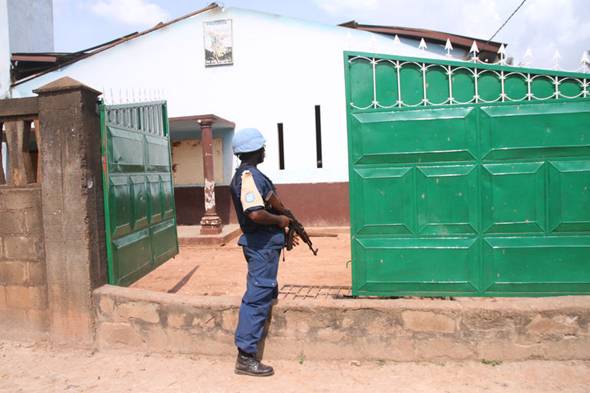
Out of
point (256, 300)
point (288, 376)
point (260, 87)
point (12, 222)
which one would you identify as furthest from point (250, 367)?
point (260, 87)

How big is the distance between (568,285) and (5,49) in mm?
14462

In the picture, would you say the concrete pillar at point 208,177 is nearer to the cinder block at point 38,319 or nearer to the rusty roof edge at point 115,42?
the rusty roof edge at point 115,42

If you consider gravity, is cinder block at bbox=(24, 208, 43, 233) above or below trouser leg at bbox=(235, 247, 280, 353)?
above

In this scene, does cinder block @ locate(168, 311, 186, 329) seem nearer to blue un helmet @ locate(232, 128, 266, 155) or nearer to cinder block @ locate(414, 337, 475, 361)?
blue un helmet @ locate(232, 128, 266, 155)

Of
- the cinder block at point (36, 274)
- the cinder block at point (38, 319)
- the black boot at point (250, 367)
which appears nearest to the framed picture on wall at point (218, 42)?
the cinder block at point (36, 274)

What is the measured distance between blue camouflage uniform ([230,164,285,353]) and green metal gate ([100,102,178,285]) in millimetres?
1366

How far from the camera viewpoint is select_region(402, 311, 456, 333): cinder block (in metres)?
3.27

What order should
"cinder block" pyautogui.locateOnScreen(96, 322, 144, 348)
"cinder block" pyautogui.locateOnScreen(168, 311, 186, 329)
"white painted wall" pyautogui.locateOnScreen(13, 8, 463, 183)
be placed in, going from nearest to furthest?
"cinder block" pyautogui.locateOnScreen(168, 311, 186, 329)
"cinder block" pyautogui.locateOnScreen(96, 322, 144, 348)
"white painted wall" pyautogui.locateOnScreen(13, 8, 463, 183)

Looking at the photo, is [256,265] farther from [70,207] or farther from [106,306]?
[70,207]

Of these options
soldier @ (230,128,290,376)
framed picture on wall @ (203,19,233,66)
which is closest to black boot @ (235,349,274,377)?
soldier @ (230,128,290,376)

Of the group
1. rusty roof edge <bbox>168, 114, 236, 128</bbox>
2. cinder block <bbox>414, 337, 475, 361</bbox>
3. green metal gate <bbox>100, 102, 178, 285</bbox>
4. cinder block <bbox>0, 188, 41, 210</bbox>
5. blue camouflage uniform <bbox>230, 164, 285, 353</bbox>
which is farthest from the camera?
rusty roof edge <bbox>168, 114, 236, 128</bbox>

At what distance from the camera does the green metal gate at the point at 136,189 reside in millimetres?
3924

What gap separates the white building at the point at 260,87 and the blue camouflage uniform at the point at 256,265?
24.7ft

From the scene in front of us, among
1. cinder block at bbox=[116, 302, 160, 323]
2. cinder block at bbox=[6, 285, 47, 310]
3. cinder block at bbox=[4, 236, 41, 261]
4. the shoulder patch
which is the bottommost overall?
cinder block at bbox=[116, 302, 160, 323]
